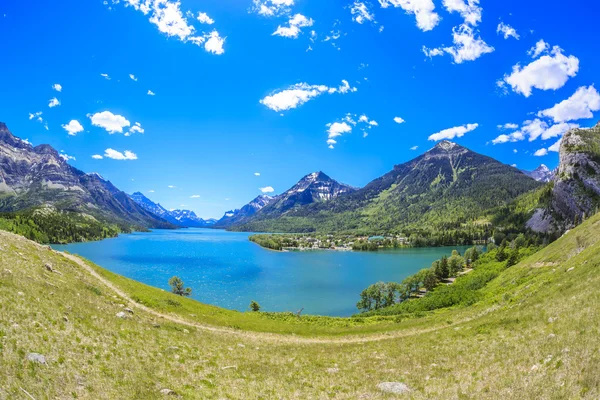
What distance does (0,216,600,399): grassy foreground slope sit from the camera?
47.0 feet

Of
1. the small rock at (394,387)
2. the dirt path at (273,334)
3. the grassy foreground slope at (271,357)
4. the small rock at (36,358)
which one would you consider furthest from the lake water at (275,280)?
the small rock at (36,358)

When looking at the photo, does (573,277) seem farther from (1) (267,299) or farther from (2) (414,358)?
(1) (267,299)

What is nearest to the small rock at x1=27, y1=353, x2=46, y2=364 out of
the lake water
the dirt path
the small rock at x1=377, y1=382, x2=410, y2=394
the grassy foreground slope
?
the grassy foreground slope

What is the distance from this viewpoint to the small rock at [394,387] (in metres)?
17.6

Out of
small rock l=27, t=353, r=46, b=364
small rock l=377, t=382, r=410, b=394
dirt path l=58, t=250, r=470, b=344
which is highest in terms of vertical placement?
small rock l=27, t=353, r=46, b=364

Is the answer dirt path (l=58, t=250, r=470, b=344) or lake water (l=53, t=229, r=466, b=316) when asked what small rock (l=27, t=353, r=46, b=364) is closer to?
dirt path (l=58, t=250, r=470, b=344)

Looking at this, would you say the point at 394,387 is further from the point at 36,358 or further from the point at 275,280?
the point at 275,280

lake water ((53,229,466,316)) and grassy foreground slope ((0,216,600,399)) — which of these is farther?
lake water ((53,229,466,316))

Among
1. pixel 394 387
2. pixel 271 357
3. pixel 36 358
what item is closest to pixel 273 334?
pixel 271 357

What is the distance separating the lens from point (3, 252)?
31.3m

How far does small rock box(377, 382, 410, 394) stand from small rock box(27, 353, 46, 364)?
→ 18.4 meters

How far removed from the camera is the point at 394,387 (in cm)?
1828

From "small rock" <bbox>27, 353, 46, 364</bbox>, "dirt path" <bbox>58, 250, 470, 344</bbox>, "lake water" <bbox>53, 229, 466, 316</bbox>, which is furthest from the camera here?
"lake water" <bbox>53, 229, 466, 316</bbox>

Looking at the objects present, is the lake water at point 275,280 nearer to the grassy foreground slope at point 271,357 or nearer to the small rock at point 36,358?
the grassy foreground slope at point 271,357
